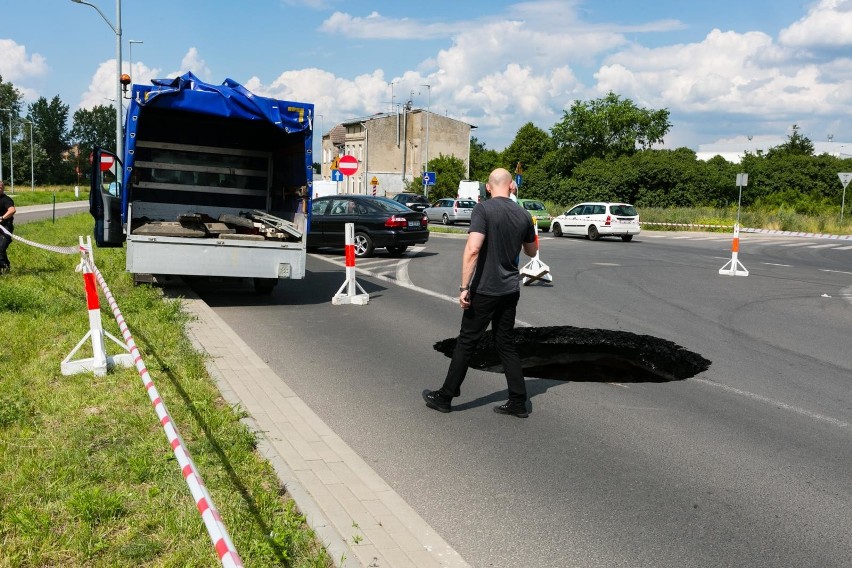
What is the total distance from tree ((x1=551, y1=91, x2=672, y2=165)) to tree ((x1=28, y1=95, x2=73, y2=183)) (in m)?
85.0

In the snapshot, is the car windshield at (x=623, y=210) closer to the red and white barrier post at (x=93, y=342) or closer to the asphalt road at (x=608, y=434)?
the asphalt road at (x=608, y=434)

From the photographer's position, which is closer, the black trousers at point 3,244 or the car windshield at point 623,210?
the black trousers at point 3,244

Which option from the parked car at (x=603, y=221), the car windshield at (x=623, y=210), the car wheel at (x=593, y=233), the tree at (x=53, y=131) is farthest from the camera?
the tree at (x=53, y=131)

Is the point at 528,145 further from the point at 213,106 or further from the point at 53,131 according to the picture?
the point at 213,106

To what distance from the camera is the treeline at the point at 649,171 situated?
5766cm

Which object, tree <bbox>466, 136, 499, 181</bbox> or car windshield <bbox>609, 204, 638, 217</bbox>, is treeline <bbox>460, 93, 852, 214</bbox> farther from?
tree <bbox>466, 136, 499, 181</bbox>

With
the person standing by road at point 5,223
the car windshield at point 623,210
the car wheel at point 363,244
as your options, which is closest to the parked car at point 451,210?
the car windshield at point 623,210

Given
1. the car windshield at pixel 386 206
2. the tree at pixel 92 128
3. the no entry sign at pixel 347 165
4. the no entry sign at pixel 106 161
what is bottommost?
the car windshield at pixel 386 206

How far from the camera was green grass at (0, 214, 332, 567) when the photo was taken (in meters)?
3.70

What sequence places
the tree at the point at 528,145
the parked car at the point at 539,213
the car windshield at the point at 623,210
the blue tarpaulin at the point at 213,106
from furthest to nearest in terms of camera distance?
the tree at the point at 528,145
the parked car at the point at 539,213
the car windshield at the point at 623,210
the blue tarpaulin at the point at 213,106

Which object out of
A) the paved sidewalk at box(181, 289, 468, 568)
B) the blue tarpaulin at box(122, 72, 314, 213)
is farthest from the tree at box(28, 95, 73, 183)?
the paved sidewalk at box(181, 289, 468, 568)

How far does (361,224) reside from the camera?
20438 mm

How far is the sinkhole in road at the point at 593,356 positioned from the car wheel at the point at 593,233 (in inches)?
967

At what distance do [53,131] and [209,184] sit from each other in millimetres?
142113
